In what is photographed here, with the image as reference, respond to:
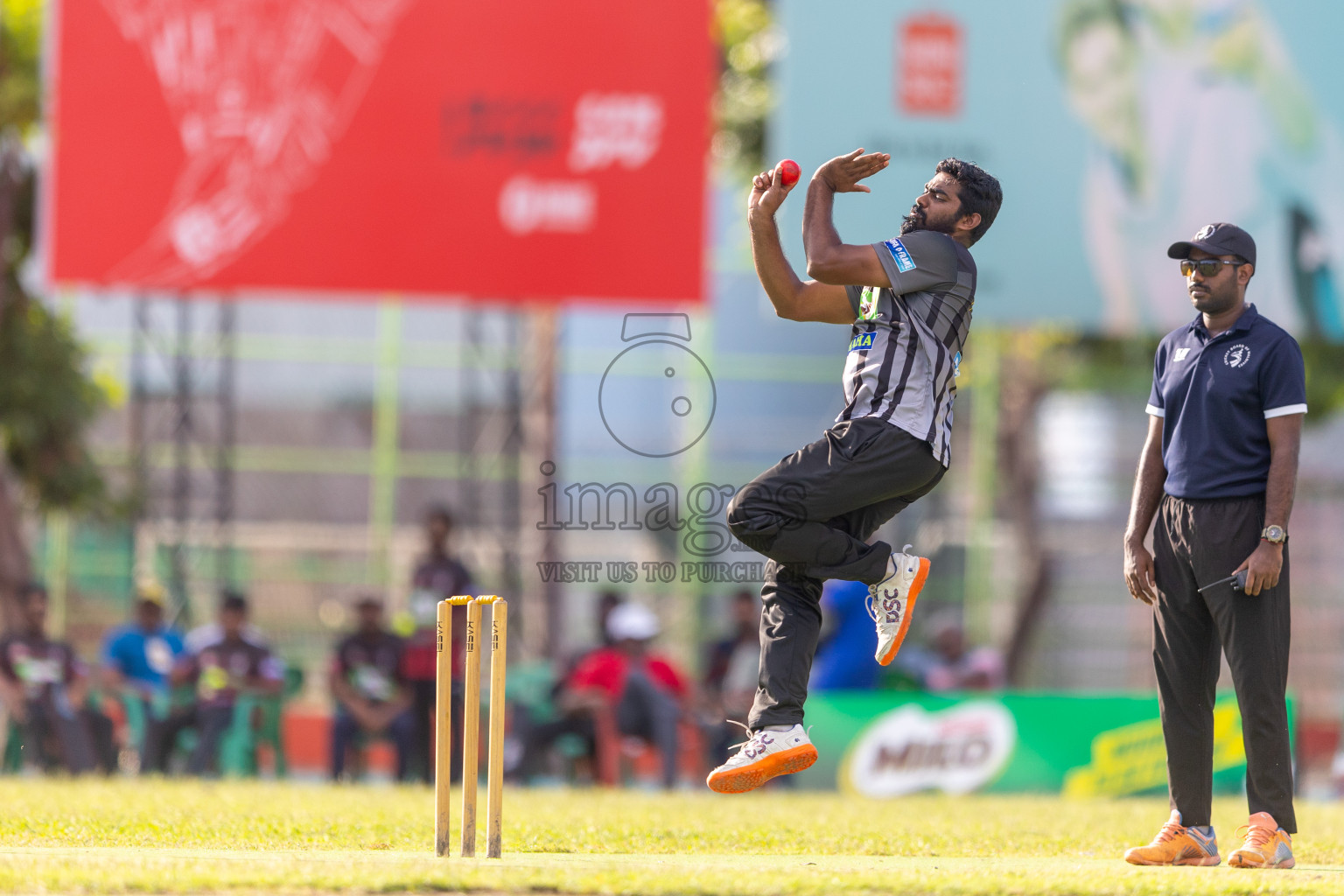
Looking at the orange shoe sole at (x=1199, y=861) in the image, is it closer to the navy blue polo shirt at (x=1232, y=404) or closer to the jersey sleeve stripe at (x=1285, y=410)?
the navy blue polo shirt at (x=1232, y=404)

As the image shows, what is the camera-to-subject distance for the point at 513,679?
44.7 ft

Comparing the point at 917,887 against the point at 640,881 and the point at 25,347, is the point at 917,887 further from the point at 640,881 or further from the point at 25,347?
the point at 25,347

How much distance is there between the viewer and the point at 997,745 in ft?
41.1

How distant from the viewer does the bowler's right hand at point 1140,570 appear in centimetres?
598

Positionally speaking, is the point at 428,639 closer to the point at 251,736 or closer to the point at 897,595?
the point at 251,736

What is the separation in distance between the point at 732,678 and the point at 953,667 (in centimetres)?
222

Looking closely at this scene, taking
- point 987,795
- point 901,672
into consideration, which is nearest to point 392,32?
point 901,672

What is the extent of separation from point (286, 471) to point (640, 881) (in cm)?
1499

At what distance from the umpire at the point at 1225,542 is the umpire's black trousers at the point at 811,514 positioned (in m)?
0.96

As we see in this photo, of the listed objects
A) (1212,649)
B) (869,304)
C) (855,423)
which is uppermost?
(869,304)

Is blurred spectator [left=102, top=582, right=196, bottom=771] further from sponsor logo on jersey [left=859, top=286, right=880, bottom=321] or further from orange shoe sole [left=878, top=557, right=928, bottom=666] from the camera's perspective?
sponsor logo on jersey [left=859, top=286, right=880, bottom=321]

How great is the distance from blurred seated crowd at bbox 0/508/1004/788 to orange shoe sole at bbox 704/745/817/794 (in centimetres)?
694

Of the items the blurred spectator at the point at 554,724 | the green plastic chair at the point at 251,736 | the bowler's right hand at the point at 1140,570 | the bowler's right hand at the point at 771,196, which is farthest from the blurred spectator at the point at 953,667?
the bowler's right hand at the point at 771,196
